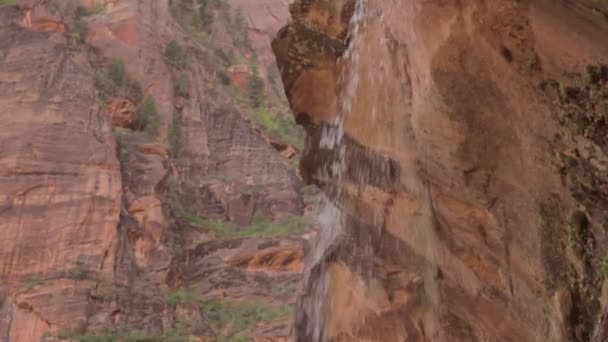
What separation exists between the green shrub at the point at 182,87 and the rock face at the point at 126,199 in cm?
12

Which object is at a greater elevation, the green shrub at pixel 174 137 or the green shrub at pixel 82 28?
the green shrub at pixel 82 28

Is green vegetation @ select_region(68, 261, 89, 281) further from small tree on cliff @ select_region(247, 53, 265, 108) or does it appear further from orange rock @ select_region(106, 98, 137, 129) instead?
small tree on cliff @ select_region(247, 53, 265, 108)

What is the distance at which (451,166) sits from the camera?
5871 millimetres

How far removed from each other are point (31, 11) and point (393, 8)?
25.4 meters

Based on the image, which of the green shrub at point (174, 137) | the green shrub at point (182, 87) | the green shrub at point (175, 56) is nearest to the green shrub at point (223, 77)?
the green shrub at point (175, 56)

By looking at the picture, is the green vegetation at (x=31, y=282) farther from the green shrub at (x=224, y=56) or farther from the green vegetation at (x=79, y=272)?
the green shrub at (x=224, y=56)

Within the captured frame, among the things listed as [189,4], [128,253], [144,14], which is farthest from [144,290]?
[189,4]

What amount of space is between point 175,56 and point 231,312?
15263 millimetres

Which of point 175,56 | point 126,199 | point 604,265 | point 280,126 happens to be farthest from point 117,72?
point 604,265

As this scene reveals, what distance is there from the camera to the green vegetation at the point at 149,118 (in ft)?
99.8

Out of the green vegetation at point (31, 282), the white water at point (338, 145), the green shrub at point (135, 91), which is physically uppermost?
the white water at point (338, 145)

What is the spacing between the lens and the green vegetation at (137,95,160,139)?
30.4 meters

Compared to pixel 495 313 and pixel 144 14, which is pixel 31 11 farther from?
pixel 495 313

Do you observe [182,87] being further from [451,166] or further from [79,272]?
[451,166]
